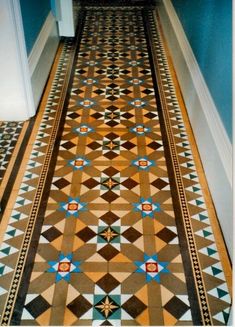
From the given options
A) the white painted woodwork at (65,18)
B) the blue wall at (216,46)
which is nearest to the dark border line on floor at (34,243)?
the blue wall at (216,46)

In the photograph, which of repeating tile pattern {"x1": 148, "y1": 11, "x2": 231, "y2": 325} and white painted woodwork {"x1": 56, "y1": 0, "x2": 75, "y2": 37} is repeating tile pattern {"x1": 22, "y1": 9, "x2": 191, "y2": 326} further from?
white painted woodwork {"x1": 56, "y1": 0, "x2": 75, "y2": 37}

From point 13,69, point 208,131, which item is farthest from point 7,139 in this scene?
point 208,131

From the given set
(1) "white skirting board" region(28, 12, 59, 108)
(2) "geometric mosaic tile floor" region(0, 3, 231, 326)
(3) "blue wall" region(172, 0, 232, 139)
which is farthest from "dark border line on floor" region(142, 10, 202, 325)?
(1) "white skirting board" region(28, 12, 59, 108)

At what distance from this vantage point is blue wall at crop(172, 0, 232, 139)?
307 centimetres

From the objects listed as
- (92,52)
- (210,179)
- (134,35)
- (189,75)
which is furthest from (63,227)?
(134,35)

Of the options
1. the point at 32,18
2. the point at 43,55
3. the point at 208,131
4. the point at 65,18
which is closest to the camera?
the point at 208,131

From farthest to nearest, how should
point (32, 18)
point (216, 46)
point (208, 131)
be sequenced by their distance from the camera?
point (32, 18) < point (208, 131) < point (216, 46)

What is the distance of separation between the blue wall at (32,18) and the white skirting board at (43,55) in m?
0.09

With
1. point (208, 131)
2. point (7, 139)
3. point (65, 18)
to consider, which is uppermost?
point (65, 18)

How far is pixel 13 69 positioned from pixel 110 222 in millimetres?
2042

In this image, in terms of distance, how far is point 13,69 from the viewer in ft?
13.5

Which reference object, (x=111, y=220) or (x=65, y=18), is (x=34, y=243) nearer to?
(x=111, y=220)

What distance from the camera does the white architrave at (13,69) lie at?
3.82 metres

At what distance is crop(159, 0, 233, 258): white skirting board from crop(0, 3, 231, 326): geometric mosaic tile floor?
0.50 feet
